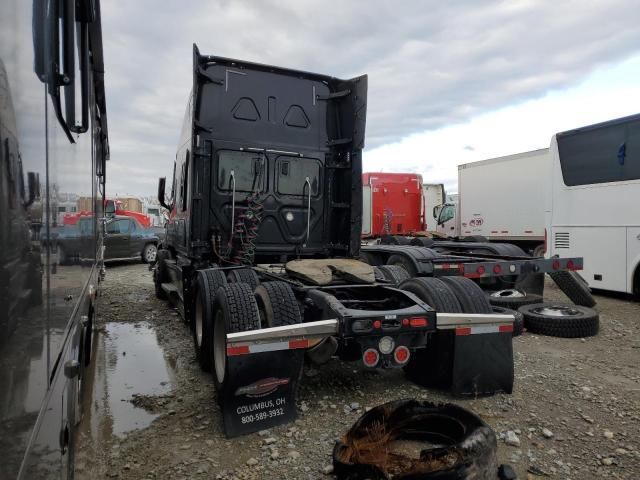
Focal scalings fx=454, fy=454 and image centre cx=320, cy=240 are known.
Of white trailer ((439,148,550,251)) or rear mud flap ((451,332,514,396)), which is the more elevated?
white trailer ((439,148,550,251))

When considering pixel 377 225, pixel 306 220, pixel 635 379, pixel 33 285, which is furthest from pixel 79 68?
pixel 377 225

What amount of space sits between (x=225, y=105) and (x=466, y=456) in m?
4.81

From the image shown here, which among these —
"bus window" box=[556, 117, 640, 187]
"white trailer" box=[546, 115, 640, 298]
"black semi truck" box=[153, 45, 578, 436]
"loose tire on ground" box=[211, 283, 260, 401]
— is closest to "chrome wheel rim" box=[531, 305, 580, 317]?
"black semi truck" box=[153, 45, 578, 436]

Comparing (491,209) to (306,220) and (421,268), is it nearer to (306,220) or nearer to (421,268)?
(421,268)

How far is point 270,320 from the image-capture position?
3748 millimetres

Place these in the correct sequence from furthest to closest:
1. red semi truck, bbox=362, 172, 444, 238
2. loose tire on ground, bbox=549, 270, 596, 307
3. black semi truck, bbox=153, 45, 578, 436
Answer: red semi truck, bbox=362, 172, 444, 238 < loose tire on ground, bbox=549, 270, 596, 307 < black semi truck, bbox=153, 45, 578, 436

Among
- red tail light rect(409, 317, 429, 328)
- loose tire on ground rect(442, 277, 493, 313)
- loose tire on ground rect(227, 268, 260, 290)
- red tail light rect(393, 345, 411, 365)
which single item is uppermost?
loose tire on ground rect(227, 268, 260, 290)

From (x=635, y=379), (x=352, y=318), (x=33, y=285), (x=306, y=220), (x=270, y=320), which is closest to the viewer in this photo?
(x=33, y=285)

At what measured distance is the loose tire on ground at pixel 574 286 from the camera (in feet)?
24.5

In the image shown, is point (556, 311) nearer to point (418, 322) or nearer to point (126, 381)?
point (418, 322)

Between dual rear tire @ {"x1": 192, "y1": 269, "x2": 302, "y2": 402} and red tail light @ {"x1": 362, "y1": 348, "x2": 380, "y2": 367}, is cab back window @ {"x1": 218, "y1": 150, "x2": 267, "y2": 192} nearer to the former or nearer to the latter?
dual rear tire @ {"x1": 192, "y1": 269, "x2": 302, "y2": 402}

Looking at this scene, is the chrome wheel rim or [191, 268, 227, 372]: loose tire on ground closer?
[191, 268, 227, 372]: loose tire on ground

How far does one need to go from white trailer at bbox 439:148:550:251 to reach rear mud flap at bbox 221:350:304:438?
11305 millimetres

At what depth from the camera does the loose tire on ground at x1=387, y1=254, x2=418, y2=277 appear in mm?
7285
